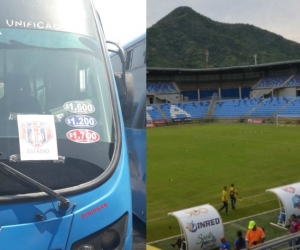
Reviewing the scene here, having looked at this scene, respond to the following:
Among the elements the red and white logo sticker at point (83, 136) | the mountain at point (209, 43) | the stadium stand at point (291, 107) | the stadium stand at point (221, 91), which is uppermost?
the mountain at point (209, 43)

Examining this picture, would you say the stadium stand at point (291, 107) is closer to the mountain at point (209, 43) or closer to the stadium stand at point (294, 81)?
the stadium stand at point (294, 81)

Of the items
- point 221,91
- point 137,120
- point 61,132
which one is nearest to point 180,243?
point 221,91

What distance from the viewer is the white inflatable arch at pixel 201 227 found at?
12.4 feet

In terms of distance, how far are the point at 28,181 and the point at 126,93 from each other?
597 millimetres

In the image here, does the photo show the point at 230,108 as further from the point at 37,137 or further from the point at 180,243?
the point at 37,137

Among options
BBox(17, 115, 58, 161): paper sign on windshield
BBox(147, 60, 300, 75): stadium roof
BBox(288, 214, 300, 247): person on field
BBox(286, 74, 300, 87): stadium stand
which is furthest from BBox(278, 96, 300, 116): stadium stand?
BBox(17, 115, 58, 161): paper sign on windshield

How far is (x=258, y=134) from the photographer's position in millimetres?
6094

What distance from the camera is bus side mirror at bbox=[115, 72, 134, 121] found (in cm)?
183

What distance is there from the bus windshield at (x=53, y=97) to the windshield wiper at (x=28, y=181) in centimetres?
2

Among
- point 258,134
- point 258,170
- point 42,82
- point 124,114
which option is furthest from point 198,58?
point 258,134

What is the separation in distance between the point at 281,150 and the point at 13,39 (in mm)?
5118

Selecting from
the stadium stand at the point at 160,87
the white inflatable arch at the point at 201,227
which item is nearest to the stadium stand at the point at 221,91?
the stadium stand at the point at 160,87

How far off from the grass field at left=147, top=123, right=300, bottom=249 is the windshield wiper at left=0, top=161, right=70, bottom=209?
8.58ft

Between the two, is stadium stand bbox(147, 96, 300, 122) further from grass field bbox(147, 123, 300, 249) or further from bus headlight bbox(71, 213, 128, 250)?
bus headlight bbox(71, 213, 128, 250)
